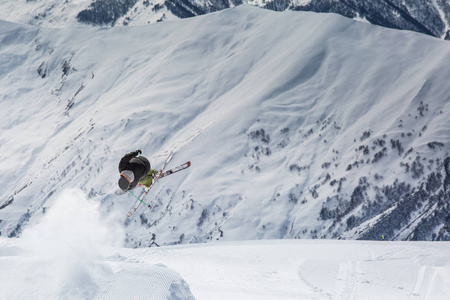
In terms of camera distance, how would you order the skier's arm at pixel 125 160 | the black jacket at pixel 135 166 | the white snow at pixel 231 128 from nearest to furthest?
the black jacket at pixel 135 166
the skier's arm at pixel 125 160
the white snow at pixel 231 128

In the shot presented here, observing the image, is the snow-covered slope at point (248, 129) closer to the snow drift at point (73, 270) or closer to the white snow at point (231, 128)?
the white snow at point (231, 128)

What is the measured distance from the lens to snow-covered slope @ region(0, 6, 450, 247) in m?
98.2

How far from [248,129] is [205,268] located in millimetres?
89434

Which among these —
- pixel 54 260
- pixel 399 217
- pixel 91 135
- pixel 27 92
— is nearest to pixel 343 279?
pixel 54 260

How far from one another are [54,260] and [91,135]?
110658 millimetres

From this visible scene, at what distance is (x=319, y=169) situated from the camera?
108312 millimetres

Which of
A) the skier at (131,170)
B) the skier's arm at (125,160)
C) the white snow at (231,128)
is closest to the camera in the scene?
the skier at (131,170)

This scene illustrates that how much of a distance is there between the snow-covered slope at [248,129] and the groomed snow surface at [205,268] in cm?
5574

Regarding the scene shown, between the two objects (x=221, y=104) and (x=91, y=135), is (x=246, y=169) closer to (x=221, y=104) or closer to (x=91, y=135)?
(x=221, y=104)

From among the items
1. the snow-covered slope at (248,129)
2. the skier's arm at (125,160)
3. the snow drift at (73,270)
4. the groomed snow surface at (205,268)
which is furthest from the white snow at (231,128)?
the skier's arm at (125,160)

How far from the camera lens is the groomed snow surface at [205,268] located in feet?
74.2

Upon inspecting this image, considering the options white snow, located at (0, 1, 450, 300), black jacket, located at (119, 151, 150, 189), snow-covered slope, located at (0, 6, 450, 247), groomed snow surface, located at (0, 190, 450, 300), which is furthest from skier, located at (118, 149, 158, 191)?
snow-covered slope, located at (0, 6, 450, 247)

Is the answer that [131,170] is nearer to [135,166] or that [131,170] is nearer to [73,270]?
[135,166]

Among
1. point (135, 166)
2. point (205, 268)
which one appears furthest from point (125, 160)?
point (205, 268)
